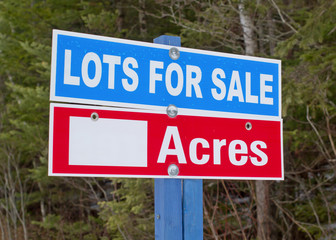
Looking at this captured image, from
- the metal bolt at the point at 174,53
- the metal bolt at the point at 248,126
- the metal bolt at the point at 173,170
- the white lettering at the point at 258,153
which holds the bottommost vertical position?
the metal bolt at the point at 173,170

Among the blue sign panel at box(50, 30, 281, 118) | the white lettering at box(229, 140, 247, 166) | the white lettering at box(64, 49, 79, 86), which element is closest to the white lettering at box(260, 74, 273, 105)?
the blue sign panel at box(50, 30, 281, 118)

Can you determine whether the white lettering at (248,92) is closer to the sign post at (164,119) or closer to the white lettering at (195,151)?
the sign post at (164,119)

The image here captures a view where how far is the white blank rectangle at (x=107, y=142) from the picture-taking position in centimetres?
158

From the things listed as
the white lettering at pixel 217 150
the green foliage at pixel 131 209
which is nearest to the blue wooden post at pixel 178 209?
the white lettering at pixel 217 150

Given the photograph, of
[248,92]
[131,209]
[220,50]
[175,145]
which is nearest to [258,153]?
[248,92]

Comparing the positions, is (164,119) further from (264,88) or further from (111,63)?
(264,88)

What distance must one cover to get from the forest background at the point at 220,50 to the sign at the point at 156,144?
9.48 feet

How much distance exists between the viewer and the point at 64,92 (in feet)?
5.24

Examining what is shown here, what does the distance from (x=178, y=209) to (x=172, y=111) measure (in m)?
0.39

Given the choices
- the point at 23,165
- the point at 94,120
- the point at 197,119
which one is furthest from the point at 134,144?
the point at 23,165

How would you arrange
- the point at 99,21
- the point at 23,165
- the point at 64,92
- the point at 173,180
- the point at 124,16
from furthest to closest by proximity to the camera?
the point at 23,165, the point at 124,16, the point at 99,21, the point at 173,180, the point at 64,92

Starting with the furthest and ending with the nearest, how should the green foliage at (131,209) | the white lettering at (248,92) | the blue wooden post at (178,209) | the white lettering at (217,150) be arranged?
1. the green foliage at (131,209)
2. the white lettering at (248,92)
3. the white lettering at (217,150)
4. the blue wooden post at (178,209)

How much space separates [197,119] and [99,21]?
8.15 m

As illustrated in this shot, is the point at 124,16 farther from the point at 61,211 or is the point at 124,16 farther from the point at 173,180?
the point at 173,180
